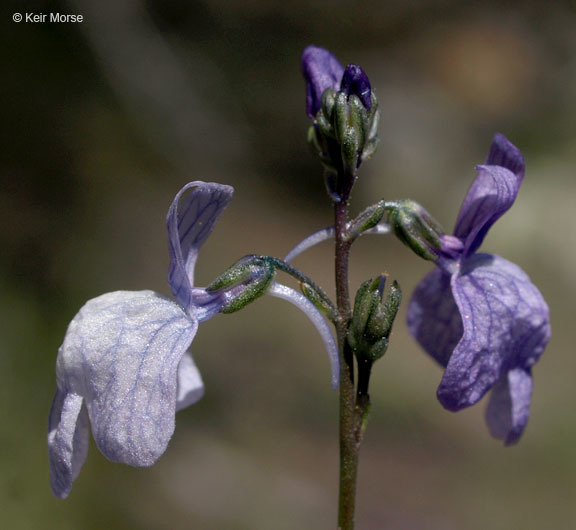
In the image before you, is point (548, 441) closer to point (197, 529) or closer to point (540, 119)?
point (197, 529)

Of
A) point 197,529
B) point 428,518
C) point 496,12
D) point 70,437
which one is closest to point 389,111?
point 496,12

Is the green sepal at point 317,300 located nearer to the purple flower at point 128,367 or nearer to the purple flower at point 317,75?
the purple flower at point 128,367

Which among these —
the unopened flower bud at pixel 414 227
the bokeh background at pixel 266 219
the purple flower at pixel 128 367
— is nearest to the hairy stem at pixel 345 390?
the unopened flower bud at pixel 414 227

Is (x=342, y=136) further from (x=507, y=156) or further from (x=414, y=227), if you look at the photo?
(x=507, y=156)

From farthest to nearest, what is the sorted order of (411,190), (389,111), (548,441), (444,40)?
(444,40), (389,111), (411,190), (548,441)

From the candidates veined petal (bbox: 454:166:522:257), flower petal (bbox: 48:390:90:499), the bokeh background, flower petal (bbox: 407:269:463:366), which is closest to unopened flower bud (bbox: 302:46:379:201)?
veined petal (bbox: 454:166:522:257)

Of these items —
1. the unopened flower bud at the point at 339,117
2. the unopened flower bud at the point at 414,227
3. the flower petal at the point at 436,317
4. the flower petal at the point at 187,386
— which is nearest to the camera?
the unopened flower bud at the point at 339,117
